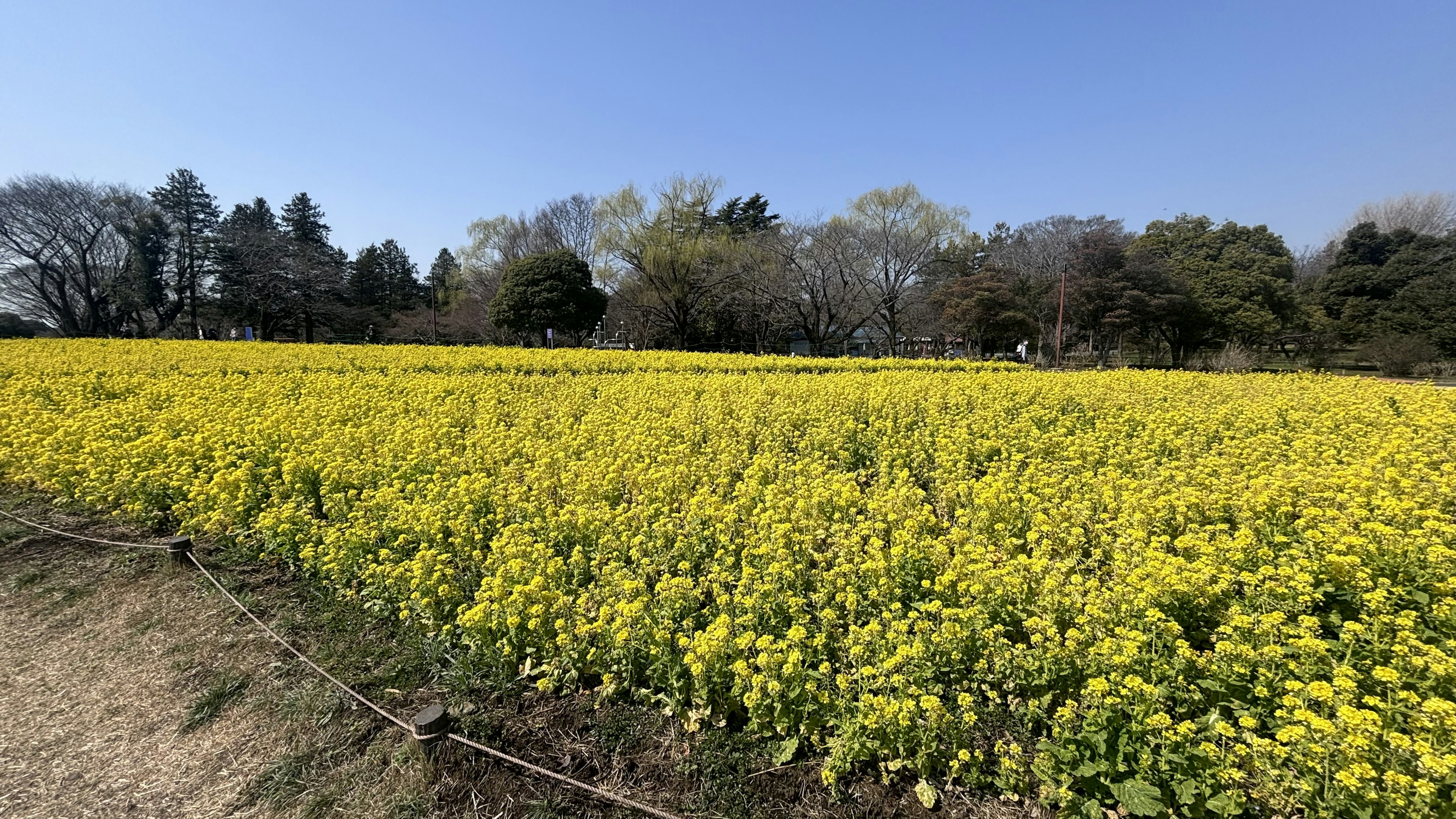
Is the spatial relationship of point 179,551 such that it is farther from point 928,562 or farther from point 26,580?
point 928,562

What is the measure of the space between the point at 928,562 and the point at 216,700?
3526 mm

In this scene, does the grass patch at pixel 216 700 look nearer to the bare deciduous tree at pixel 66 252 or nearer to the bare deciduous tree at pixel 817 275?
the bare deciduous tree at pixel 817 275

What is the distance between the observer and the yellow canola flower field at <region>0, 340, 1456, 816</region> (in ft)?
6.51

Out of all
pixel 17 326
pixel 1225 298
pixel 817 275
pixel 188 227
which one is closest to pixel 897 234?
pixel 817 275

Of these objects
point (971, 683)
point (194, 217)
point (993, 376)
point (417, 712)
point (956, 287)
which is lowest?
point (417, 712)

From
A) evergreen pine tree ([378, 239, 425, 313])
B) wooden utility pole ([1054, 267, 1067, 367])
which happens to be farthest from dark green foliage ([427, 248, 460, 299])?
wooden utility pole ([1054, 267, 1067, 367])

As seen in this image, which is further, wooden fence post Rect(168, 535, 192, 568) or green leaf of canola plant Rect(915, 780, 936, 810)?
wooden fence post Rect(168, 535, 192, 568)

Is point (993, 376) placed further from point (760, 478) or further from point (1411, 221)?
point (1411, 221)

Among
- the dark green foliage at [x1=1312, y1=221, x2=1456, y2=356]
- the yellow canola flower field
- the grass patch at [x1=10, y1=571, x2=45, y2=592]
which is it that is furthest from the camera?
the dark green foliage at [x1=1312, y1=221, x2=1456, y2=356]

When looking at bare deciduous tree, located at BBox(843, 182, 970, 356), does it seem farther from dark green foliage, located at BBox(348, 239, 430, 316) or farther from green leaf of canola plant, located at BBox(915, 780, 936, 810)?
dark green foliage, located at BBox(348, 239, 430, 316)

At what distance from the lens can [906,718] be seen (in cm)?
201

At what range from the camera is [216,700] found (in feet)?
8.98

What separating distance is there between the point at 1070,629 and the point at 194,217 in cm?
4864

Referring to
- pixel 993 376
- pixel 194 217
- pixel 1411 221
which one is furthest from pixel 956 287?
pixel 194 217
